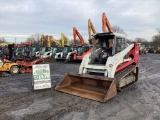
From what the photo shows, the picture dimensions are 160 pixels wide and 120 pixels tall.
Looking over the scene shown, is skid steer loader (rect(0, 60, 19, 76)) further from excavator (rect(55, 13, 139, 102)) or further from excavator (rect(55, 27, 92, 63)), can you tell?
excavator (rect(55, 27, 92, 63))

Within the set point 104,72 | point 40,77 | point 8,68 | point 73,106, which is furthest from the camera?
point 8,68

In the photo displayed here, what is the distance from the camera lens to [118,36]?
331 inches

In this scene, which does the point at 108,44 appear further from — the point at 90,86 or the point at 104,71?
the point at 90,86

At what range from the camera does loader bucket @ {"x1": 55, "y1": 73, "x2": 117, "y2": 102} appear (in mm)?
6567

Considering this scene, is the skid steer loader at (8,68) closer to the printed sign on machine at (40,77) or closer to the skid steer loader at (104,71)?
the printed sign on machine at (40,77)

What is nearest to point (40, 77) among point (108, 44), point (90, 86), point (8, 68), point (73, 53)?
point (90, 86)

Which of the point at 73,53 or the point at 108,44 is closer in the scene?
the point at 108,44

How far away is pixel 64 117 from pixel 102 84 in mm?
2548

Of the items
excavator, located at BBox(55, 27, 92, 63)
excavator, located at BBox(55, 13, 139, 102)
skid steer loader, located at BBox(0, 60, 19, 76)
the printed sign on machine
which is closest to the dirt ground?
the printed sign on machine

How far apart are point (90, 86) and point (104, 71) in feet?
2.59

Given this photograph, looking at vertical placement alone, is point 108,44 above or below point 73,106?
above

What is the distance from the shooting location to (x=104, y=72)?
7590 mm

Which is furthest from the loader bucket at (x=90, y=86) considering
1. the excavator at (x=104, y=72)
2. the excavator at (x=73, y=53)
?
the excavator at (x=73, y=53)

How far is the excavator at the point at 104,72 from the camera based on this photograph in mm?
7043
